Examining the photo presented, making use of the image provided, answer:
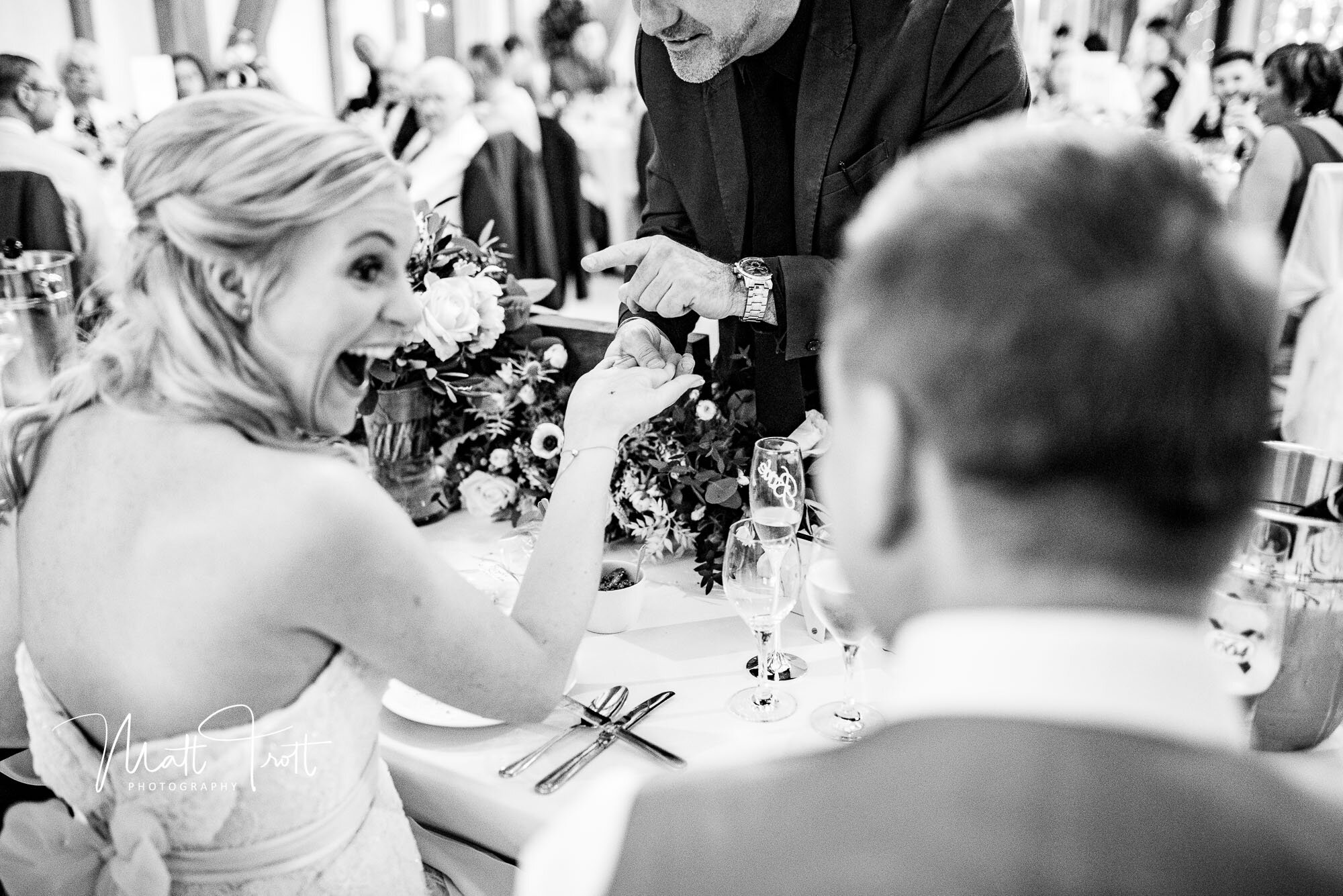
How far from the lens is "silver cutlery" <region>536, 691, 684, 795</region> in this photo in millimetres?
1221

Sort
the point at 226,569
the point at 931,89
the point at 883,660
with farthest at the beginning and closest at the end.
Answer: the point at 931,89 < the point at 883,660 < the point at 226,569

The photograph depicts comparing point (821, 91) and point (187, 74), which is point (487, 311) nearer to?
point (821, 91)

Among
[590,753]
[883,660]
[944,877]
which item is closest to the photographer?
[944,877]

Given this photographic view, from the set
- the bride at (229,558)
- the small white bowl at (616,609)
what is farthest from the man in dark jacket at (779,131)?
the bride at (229,558)

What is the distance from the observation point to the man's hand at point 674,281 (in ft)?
5.90

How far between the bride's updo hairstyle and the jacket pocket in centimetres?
108

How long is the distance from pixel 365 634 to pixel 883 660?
0.74 metres

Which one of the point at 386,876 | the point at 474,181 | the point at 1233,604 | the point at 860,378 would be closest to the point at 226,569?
the point at 386,876

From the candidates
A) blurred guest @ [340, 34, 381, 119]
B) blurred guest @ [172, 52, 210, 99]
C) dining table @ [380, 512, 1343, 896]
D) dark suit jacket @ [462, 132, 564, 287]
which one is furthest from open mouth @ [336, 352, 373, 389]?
blurred guest @ [340, 34, 381, 119]

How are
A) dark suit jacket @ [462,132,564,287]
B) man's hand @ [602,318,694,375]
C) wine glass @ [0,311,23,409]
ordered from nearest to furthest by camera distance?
man's hand @ [602,318,694,375] → wine glass @ [0,311,23,409] → dark suit jacket @ [462,132,564,287]

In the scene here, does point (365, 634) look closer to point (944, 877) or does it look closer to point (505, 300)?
point (944, 877)

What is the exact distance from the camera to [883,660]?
146 centimetres

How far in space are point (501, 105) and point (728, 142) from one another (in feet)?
14.5

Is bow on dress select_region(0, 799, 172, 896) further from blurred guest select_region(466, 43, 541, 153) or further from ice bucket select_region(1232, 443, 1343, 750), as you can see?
blurred guest select_region(466, 43, 541, 153)
